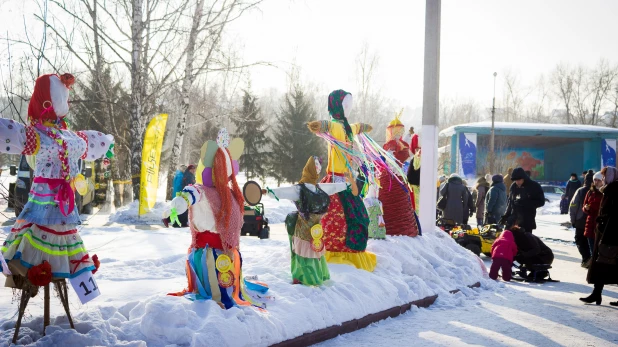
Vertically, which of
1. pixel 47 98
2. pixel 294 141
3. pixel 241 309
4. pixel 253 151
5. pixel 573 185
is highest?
pixel 294 141

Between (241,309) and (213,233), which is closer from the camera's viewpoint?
(241,309)

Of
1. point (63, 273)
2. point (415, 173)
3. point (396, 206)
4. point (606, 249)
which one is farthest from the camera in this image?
point (415, 173)

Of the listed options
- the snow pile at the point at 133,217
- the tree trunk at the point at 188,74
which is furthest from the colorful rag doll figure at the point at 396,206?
the tree trunk at the point at 188,74

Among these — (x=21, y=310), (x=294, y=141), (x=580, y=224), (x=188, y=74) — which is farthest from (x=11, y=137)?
(x=294, y=141)

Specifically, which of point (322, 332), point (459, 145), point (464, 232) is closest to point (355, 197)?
point (322, 332)

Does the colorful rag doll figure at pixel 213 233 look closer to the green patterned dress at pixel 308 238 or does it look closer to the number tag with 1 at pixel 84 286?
the number tag with 1 at pixel 84 286

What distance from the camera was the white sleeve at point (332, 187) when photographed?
660 cm

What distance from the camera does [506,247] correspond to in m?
9.16

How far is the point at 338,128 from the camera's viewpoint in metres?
7.37

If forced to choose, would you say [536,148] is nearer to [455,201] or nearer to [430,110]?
[455,201]

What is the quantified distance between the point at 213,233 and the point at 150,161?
9879 millimetres

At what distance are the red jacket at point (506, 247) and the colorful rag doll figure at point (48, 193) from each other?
262 inches

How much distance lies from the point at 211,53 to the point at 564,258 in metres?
10.8

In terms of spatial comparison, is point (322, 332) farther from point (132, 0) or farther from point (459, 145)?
point (459, 145)
